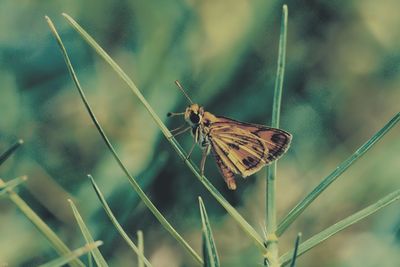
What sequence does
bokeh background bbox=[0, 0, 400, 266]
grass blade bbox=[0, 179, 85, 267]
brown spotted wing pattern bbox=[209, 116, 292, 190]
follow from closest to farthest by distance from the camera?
grass blade bbox=[0, 179, 85, 267], brown spotted wing pattern bbox=[209, 116, 292, 190], bokeh background bbox=[0, 0, 400, 266]

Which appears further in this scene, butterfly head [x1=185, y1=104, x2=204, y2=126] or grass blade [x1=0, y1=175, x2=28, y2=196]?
butterfly head [x1=185, y1=104, x2=204, y2=126]

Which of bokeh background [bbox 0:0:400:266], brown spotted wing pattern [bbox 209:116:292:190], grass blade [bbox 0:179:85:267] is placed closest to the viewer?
grass blade [bbox 0:179:85:267]

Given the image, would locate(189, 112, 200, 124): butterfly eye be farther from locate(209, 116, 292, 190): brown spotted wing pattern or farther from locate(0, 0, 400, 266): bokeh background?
locate(0, 0, 400, 266): bokeh background

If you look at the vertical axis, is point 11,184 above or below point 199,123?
below

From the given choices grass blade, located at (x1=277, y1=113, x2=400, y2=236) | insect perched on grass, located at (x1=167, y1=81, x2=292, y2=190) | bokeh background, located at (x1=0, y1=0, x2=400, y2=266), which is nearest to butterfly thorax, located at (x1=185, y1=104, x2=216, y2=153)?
insect perched on grass, located at (x1=167, y1=81, x2=292, y2=190)

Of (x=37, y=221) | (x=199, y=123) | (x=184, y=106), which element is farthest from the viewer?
(x=184, y=106)

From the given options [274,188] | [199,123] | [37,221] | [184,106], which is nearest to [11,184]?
[37,221]

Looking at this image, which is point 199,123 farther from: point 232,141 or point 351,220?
point 351,220

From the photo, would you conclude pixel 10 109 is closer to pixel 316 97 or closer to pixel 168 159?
pixel 168 159
